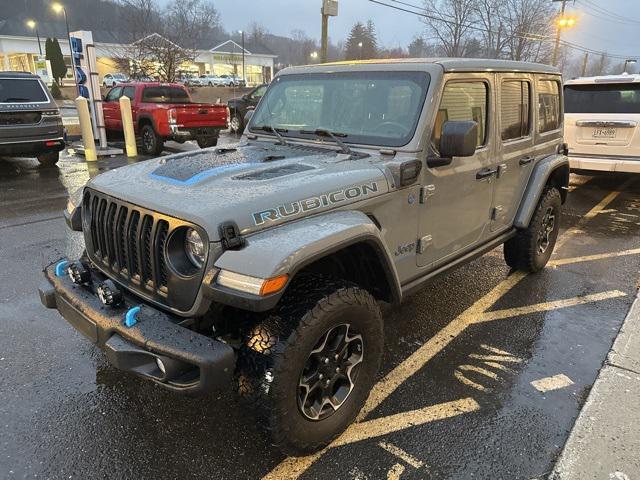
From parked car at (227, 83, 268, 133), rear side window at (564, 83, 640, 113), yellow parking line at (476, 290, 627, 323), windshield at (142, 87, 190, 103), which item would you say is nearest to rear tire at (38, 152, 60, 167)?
windshield at (142, 87, 190, 103)

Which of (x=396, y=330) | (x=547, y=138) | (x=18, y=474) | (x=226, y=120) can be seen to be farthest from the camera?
(x=226, y=120)

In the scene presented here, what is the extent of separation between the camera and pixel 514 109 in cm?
408

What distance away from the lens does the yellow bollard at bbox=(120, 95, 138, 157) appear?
1149 cm

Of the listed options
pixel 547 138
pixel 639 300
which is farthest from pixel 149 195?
pixel 639 300

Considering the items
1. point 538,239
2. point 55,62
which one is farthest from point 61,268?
point 55,62

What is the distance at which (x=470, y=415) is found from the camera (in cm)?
285

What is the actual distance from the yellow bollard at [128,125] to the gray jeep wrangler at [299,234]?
345 inches

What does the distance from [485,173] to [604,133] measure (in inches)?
226

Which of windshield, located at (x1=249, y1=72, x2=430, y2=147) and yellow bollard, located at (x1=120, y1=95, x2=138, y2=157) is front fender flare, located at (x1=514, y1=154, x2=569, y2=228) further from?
yellow bollard, located at (x1=120, y1=95, x2=138, y2=157)

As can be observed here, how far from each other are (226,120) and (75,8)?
216 feet

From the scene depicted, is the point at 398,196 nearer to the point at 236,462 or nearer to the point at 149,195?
the point at 149,195

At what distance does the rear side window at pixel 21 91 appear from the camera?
9.39m

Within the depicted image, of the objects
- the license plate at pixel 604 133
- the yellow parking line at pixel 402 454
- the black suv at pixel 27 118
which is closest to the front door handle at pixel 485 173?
the yellow parking line at pixel 402 454

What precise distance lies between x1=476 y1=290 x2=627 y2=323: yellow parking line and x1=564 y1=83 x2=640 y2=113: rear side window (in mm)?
4858
